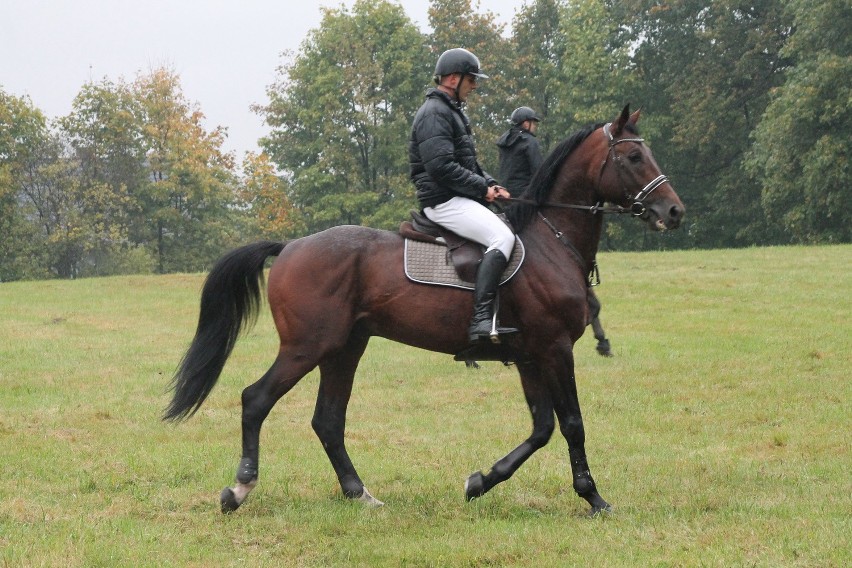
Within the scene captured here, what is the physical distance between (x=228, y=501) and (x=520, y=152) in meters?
6.47

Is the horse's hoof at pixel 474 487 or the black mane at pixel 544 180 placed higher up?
the black mane at pixel 544 180

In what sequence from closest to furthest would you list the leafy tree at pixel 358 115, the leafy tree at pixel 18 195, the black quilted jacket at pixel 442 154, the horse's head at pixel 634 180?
the horse's head at pixel 634 180, the black quilted jacket at pixel 442 154, the leafy tree at pixel 358 115, the leafy tree at pixel 18 195

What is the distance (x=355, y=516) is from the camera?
292 inches

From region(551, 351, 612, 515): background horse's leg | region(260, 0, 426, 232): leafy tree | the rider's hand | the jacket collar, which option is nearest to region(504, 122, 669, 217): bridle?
the rider's hand

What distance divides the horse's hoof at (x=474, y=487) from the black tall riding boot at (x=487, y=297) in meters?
1.07

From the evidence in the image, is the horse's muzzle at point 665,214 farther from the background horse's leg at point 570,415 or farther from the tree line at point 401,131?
the tree line at point 401,131

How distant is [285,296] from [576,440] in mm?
2512

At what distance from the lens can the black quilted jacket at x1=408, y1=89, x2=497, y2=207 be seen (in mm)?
7895

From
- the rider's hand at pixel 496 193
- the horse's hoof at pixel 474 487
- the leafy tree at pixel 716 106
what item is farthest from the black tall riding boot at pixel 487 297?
the leafy tree at pixel 716 106

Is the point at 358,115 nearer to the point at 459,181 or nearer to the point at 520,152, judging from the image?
the point at 520,152

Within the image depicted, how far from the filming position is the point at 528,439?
25.7 ft

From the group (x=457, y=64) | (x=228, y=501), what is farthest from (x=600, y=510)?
(x=457, y=64)

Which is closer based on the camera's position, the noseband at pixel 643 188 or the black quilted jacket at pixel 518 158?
the noseband at pixel 643 188

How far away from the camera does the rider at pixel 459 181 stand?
769 centimetres
